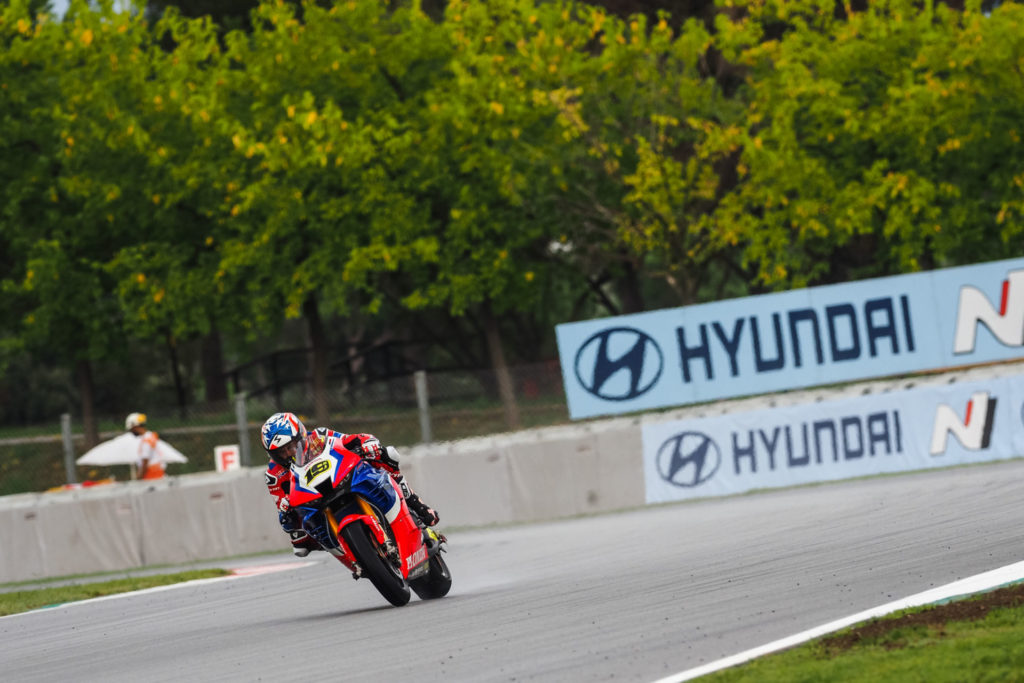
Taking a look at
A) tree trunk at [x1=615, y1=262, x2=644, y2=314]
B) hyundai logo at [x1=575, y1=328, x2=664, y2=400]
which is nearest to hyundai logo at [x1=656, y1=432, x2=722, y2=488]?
hyundai logo at [x1=575, y1=328, x2=664, y2=400]

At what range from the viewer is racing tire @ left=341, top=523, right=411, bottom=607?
396 inches

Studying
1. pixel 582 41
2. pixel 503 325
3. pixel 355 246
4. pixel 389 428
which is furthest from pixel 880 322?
pixel 503 325

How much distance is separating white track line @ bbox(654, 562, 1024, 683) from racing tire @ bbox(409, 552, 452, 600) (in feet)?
12.9

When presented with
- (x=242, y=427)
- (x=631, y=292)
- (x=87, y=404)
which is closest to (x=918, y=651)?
(x=242, y=427)

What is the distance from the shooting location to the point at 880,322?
2080 cm

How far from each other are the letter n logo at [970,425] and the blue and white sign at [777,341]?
2.02 m

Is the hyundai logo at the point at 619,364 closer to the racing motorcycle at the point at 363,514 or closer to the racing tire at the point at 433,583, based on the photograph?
the racing tire at the point at 433,583

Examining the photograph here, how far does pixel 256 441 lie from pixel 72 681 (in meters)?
19.0

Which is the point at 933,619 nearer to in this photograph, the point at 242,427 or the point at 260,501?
the point at 260,501

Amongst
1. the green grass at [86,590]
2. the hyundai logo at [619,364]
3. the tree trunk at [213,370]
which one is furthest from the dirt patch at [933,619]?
the tree trunk at [213,370]

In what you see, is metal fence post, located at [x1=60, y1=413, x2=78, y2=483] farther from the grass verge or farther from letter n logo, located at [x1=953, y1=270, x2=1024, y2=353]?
the grass verge

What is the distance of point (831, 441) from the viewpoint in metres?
18.8

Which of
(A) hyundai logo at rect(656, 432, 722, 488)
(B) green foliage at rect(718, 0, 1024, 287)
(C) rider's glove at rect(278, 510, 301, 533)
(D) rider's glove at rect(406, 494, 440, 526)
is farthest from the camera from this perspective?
(B) green foliage at rect(718, 0, 1024, 287)

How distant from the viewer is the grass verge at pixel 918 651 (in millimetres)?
6297
